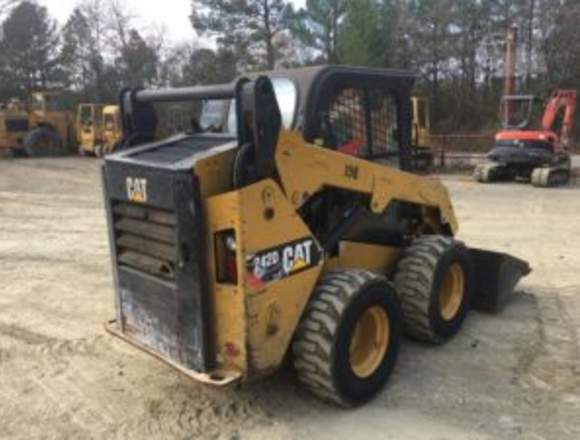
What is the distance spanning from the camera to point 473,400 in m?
4.74

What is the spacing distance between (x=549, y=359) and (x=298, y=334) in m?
2.17

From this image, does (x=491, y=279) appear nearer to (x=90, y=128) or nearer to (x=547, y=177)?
(x=547, y=177)

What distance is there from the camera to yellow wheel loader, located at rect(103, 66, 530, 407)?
4.12m

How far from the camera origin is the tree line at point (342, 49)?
37125 mm

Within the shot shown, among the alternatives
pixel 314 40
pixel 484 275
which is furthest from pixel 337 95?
pixel 314 40

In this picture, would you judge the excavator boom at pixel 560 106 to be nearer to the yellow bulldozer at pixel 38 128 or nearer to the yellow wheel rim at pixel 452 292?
the yellow wheel rim at pixel 452 292

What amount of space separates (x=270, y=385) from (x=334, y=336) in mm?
830

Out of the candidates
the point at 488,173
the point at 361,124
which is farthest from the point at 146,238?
the point at 488,173

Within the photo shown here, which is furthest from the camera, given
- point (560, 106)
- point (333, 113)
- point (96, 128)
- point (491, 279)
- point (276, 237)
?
point (96, 128)

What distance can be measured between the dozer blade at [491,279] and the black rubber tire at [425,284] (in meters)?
0.83

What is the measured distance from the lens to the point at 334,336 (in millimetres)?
4363

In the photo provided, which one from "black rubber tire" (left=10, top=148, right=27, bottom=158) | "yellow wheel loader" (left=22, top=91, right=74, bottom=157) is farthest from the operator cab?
"black rubber tire" (left=10, top=148, right=27, bottom=158)

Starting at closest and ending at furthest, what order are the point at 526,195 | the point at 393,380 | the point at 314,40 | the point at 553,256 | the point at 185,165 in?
the point at 185,165
the point at 393,380
the point at 553,256
the point at 526,195
the point at 314,40

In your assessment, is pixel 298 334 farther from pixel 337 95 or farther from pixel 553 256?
pixel 553 256
